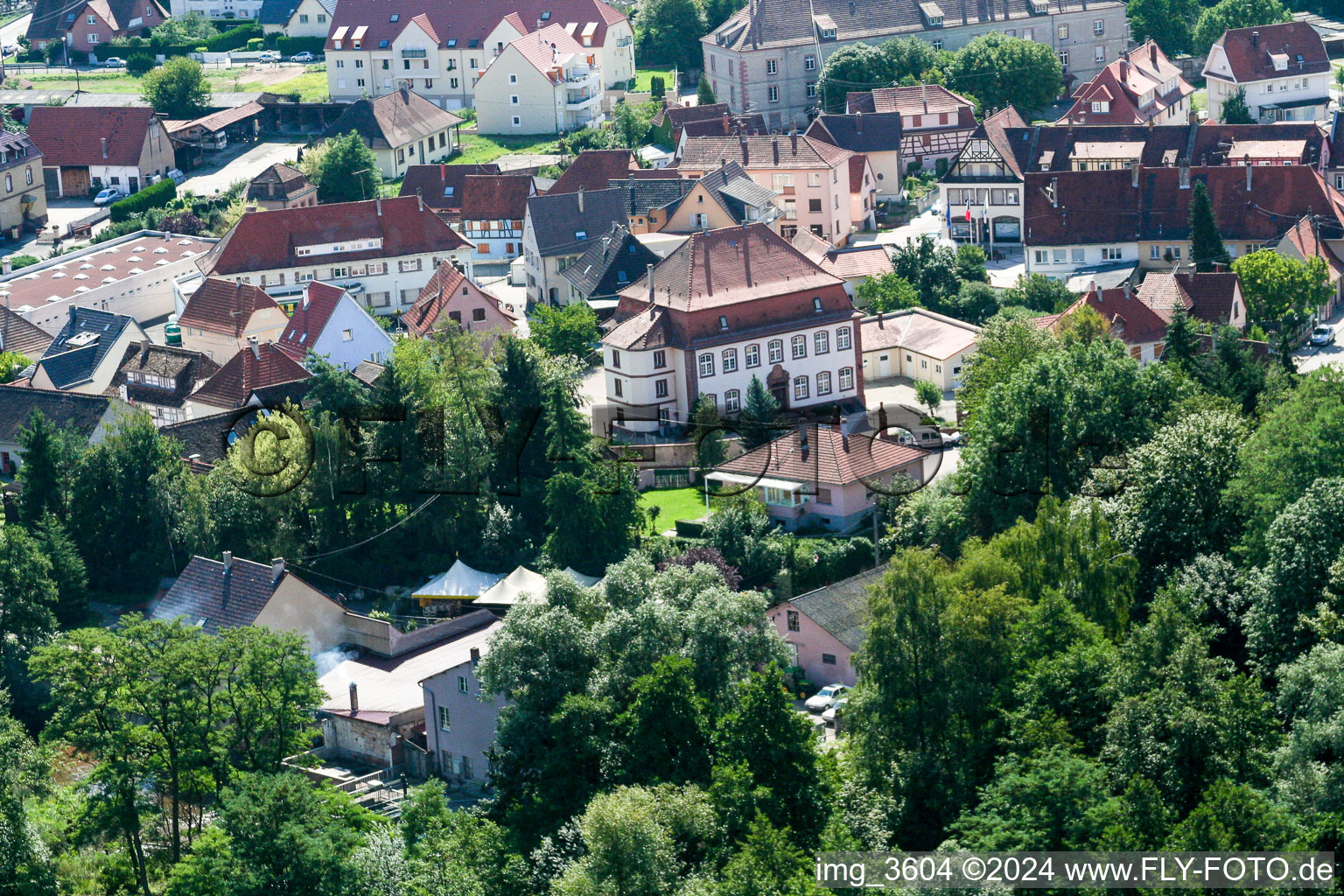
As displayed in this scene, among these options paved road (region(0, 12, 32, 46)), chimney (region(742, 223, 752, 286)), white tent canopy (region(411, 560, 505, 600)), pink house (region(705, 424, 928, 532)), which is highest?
paved road (region(0, 12, 32, 46))

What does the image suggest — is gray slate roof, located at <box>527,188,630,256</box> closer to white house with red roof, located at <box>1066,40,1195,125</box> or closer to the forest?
white house with red roof, located at <box>1066,40,1195,125</box>

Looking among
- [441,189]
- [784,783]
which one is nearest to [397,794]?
[784,783]

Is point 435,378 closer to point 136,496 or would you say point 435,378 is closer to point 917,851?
point 136,496

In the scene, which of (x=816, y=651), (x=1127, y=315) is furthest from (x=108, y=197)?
(x=816, y=651)

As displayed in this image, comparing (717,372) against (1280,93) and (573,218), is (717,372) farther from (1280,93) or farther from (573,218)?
(1280,93)

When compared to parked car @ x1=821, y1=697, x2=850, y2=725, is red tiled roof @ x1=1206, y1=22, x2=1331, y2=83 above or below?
above

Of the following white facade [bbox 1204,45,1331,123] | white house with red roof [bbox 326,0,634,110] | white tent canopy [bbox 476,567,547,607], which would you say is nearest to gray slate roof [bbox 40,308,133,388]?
white tent canopy [bbox 476,567,547,607]
